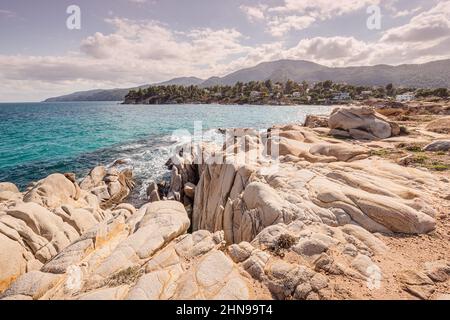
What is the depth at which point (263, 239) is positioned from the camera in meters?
8.76

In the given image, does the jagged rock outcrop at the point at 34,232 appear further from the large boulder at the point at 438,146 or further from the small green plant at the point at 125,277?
the large boulder at the point at 438,146

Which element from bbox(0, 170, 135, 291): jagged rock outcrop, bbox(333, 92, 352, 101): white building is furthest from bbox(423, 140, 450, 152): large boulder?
bbox(333, 92, 352, 101): white building

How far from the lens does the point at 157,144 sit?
45375mm

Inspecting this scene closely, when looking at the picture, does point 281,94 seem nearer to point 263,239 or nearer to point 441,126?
point 441,126

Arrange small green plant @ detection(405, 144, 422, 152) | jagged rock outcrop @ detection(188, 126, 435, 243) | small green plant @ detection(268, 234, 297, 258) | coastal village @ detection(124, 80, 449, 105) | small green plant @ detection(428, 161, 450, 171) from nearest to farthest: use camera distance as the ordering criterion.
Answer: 1. small green plant @ detection(268, 234, 297, 258)
2. jagged rock outcrop @ detection(188, 126, 435, 243)
3. small green plant @ detection(428, 161, 450, 171)
4. small green plant @ detection(405, 144, 422, 152)
5. coastal village @ detection(124, 80, 449, 105)

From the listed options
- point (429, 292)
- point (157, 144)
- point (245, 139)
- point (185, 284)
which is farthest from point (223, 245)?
point (157, 144)

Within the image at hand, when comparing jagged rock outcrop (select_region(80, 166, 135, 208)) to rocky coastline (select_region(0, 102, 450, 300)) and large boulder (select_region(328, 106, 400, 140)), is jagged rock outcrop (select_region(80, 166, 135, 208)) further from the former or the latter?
large boulder (select_region(328, 106, 400, 140))

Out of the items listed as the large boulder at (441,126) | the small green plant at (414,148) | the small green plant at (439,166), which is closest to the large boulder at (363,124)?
the large boulder at (441,126)

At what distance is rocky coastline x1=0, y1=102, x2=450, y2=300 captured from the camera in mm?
6844

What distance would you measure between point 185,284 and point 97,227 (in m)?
6.92

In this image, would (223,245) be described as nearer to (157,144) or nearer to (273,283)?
(273,283)

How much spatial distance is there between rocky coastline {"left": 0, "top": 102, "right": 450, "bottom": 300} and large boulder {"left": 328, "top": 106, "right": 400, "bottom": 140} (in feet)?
27.2
